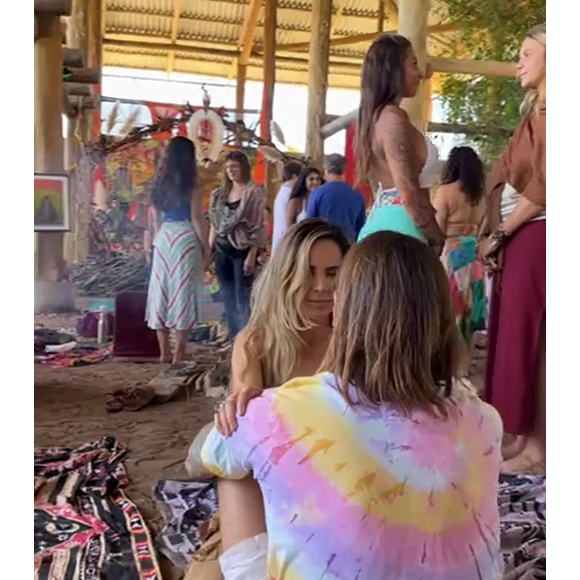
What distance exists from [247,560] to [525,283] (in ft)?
5.13

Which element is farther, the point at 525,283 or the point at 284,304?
the point at 525,283

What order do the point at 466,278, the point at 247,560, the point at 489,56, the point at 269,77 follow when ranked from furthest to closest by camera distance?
the point at 269,77, the point at 489,56, the point at 466,278, the point at 247,560

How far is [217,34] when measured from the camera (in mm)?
14391

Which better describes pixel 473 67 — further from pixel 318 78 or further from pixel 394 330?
pixel 394 330

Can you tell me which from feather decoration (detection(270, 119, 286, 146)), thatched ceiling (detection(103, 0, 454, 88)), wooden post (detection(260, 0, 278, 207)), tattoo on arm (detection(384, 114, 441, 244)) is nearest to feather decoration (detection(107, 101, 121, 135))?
feather decoration (detection(270, 119, 286, 146))

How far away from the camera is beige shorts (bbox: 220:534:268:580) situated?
128 cm

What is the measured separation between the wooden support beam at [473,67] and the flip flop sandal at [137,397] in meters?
3.86

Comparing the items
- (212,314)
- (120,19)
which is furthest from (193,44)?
(212,314)

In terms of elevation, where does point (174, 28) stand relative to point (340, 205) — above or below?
above

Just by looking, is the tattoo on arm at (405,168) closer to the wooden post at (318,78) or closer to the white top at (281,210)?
the white top at (281,210)

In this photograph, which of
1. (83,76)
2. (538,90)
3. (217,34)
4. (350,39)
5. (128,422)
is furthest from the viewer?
(217,34)

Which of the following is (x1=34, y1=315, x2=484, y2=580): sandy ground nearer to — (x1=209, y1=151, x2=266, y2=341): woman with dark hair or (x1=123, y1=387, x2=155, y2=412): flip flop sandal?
(x1=123, y1=387, x2=155, y2=412): flip flop sandal

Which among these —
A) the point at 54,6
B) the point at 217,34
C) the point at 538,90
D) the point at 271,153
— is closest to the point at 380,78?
the point at 538,90
